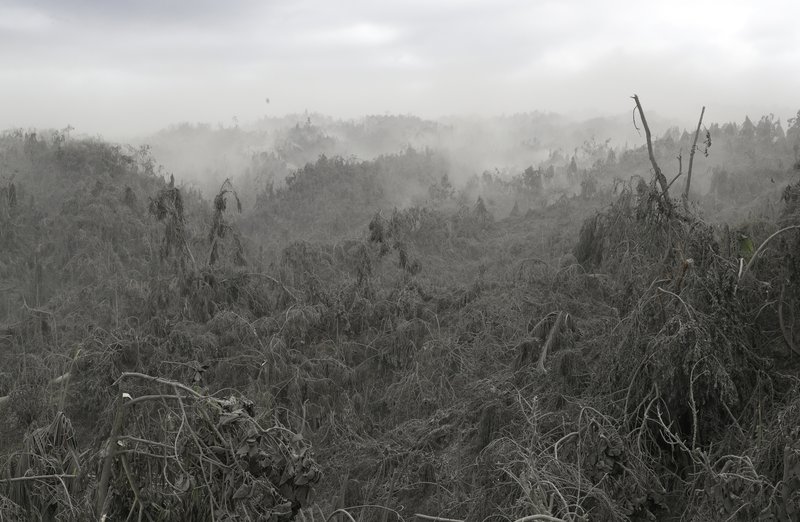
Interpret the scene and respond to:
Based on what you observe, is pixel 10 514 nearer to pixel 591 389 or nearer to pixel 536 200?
pixel 591 389

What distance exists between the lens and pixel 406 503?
218 inches

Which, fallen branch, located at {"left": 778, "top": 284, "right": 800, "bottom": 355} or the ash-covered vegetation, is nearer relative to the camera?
the ash-covered vegetation

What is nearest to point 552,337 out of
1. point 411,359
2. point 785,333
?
point 411,359

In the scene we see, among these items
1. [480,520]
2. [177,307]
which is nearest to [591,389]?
[480,520]

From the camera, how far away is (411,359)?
776 centimetres

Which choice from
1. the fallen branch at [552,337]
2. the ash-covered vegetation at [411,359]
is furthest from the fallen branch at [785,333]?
the fallen branch at [552,337]

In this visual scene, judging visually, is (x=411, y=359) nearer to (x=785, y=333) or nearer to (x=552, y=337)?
(x=552, y=337)

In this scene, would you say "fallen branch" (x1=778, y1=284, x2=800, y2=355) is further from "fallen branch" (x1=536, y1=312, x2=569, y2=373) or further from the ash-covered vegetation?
"fallen branch" (x1=536, y1=312, x2=569, y2=373)

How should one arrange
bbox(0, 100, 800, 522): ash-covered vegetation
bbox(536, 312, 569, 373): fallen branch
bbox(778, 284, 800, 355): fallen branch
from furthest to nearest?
bbox(536, 312, 569, 373): fallen branch → bbox(778, 284, 800, 355): fallen branch → bbox(0, 100, 800, 522): ash-covered vegetation

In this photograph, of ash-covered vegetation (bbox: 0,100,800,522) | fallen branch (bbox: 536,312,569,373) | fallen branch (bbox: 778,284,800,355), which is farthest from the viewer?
fallen branch (bbox: 536,312,569,373)

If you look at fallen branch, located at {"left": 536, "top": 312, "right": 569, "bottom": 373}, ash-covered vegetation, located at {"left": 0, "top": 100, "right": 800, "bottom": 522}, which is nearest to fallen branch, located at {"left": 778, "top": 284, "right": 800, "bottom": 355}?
ash-covered vegetation, located at {"left": 0, "top": 100, "right": 800, "bottom": 522}

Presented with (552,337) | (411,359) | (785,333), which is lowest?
(411,359)

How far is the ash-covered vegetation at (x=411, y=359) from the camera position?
310 centimetres

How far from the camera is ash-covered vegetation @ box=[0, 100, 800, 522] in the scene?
3.10 metres
